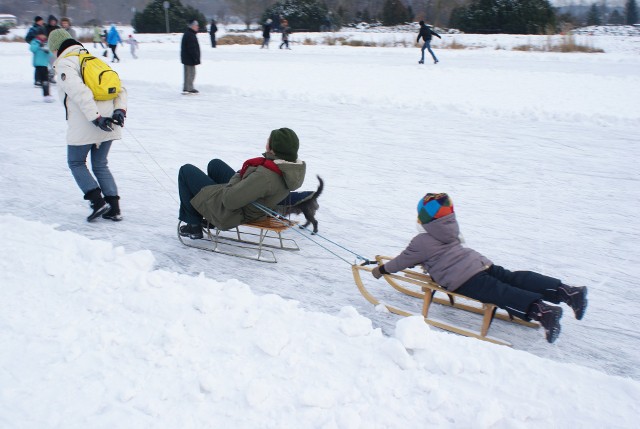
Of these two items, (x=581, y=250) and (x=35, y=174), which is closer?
(x=581, y=250)

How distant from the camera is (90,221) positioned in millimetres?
5352

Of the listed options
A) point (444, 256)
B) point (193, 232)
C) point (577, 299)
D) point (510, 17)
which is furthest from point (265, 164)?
point (510, 17)

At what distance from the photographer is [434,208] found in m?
3.55

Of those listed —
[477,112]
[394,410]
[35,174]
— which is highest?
[477,112]

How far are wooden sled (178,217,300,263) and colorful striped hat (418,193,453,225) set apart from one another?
129cm

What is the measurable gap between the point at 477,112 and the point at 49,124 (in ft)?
25.3

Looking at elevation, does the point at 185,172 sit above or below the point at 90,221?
above

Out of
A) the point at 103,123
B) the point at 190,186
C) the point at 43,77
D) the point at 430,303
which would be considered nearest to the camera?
the point at 430,303

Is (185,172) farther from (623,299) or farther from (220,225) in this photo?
(623,299)

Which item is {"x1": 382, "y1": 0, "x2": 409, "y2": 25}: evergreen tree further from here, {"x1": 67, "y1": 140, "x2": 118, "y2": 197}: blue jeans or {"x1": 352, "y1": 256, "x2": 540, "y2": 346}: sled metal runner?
{"x1": 352, "y1": 256, "x2": 540, "y2": 346}: sled metal runner

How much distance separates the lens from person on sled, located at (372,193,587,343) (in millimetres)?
3295

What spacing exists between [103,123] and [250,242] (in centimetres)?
160

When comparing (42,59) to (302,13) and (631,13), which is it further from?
(631,13)

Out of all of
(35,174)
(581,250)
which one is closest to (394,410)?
(581,250)
